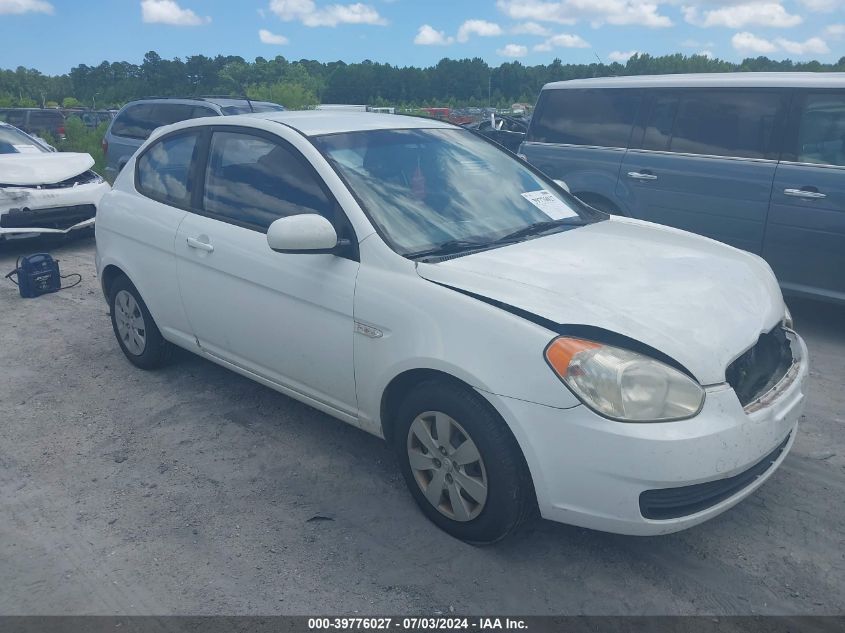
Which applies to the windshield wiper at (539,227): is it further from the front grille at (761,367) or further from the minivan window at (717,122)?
the minivan window at (717,122)

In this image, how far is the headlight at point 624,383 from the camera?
2.52m

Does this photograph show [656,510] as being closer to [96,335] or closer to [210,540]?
[210,540]

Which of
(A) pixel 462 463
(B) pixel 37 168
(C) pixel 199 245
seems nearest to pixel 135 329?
(C) pixel 199 245

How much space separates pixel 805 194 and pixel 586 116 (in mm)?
2165

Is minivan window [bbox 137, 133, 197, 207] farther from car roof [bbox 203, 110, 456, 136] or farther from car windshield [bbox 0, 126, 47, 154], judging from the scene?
car windshield [bbox 0, 126, 47, 154]

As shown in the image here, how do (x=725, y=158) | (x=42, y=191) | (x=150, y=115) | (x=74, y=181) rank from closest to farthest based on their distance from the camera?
(x=725, y=158)
(x=42, y=191)
(x=74, y=181)
(x=150, y=115)

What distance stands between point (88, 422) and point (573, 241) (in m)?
3.00

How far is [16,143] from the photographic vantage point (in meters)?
9.05

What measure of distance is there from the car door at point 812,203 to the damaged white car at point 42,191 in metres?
6.80

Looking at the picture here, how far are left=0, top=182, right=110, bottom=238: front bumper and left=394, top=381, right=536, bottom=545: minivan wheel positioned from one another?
669 cm

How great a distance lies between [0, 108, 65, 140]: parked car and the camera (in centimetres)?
1761

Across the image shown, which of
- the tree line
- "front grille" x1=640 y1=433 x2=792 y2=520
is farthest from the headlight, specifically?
the tree line

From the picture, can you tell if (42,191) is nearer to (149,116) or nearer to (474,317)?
(149,116)

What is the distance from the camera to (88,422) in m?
4.29
